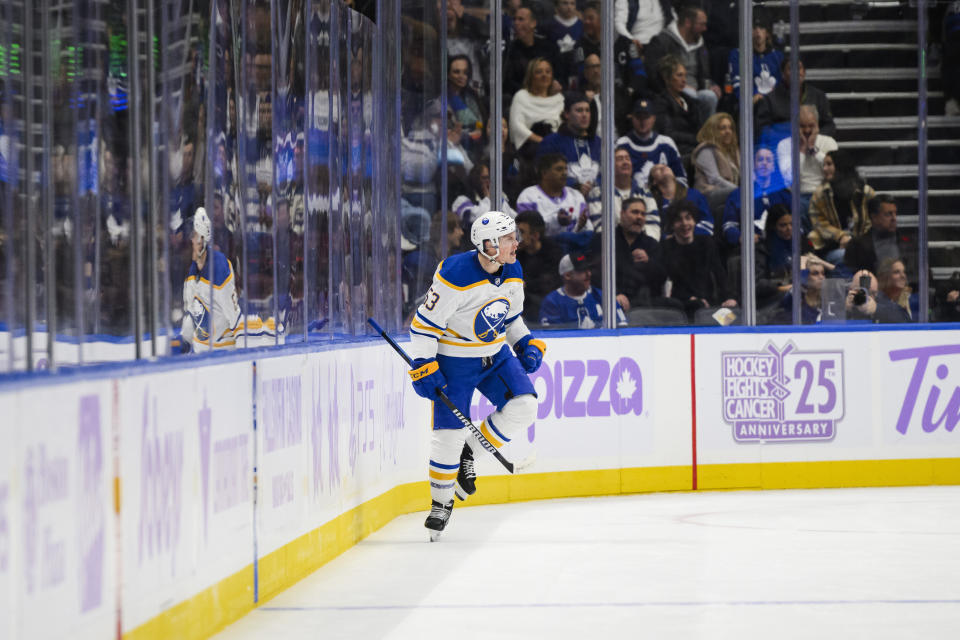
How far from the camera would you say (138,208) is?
3.48 meters

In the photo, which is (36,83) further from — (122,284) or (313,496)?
(313,496)

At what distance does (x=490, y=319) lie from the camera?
6000mm

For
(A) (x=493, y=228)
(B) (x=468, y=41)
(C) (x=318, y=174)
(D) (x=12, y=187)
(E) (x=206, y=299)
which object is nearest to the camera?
(D) (x=12, y=187)

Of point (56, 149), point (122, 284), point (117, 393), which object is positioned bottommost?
point (117, 393)

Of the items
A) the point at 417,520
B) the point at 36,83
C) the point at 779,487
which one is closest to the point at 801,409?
the point at 779,487

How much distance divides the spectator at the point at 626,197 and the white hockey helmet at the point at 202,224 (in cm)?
525

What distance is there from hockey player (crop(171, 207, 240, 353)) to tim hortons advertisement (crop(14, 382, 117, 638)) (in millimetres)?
718

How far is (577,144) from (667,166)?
62 centimetres

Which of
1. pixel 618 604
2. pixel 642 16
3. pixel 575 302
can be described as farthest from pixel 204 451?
pixel 642 16

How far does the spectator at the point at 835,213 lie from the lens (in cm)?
957

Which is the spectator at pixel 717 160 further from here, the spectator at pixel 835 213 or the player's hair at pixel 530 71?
the player's hair at pixel 530 71

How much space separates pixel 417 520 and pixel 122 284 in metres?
3.40

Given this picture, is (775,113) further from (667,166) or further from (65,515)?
(65,515)

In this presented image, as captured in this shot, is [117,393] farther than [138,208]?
No
